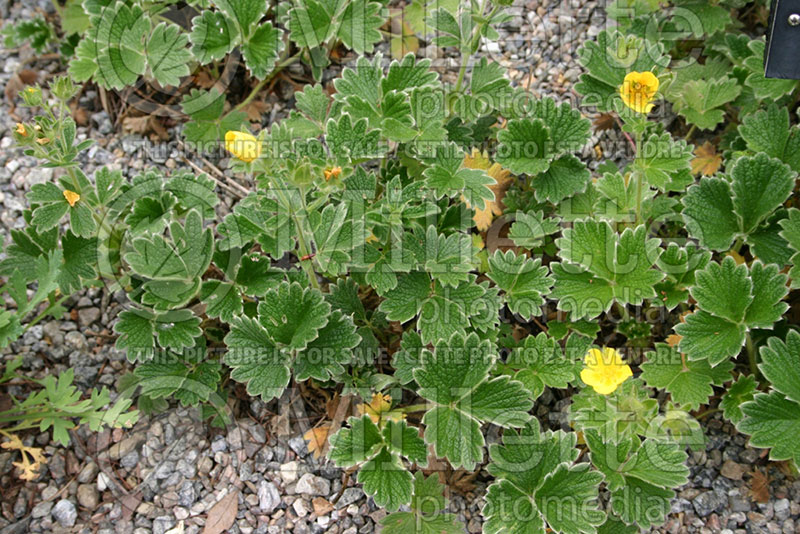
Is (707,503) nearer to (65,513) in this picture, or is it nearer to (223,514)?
(223,514)

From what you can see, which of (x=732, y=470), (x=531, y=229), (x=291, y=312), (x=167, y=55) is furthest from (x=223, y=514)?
(x=167, y=55)

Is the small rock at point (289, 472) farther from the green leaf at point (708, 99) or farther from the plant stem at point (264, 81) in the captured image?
the green leaf at point (708, 99)

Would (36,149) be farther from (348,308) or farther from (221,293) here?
(348,308)

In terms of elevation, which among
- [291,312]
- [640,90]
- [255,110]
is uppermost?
[640,90]

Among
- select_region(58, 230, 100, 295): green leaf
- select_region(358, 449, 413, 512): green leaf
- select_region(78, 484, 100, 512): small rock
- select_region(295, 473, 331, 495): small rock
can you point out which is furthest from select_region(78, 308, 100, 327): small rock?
select_region(358, 449, 413, 512): green leaf

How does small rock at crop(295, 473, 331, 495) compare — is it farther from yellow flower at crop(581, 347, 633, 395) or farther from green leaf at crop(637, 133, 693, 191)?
green leaf at crop(637, 133, 693, 191)

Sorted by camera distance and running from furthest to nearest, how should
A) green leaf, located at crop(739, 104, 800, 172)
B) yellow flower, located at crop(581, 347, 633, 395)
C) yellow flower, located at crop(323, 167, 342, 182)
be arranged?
green leaf, located at crop(739, 104, 800, 172), yellow flower, located at crop(581, 347, 633, 395), yellow flower, located at crop(323, 167, 342, 182)
